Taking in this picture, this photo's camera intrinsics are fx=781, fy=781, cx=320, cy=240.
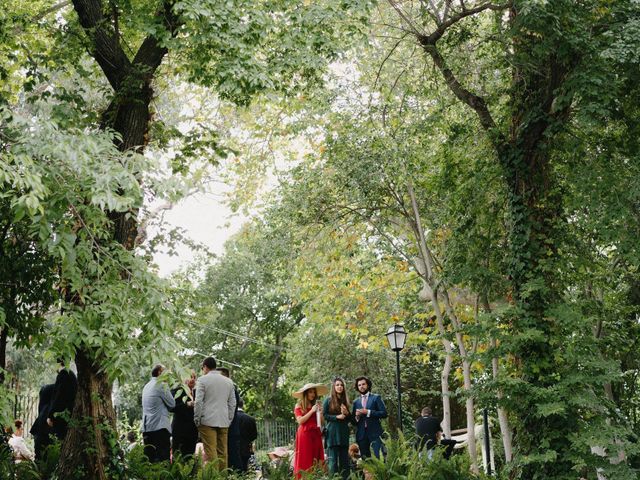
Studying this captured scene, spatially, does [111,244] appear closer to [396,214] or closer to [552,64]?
[552,64]

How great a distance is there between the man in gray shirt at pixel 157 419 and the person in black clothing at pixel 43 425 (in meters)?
1.46

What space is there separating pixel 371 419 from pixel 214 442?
257 centimetres

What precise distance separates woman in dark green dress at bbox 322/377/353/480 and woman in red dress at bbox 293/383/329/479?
261mm

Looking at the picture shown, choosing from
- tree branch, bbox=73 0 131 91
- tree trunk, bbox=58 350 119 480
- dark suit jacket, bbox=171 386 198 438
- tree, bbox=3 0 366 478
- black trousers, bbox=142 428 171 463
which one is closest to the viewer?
tree, bbox=3 0 366 478

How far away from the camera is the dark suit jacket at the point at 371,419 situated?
40.1ft

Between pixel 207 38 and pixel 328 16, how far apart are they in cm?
161

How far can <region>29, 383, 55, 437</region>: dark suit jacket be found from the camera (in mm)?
11750

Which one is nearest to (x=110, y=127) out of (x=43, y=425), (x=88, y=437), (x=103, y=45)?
(x=103, y=45)

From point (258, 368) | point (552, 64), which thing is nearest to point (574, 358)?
point (552, 64)

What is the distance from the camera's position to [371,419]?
40.7ft

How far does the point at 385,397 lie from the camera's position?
3055 centimetres

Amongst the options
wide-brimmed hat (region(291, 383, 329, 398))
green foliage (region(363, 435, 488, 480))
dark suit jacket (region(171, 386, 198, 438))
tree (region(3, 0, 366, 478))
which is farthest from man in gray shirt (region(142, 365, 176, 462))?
green foliage (region(363, 435, 488, 480))

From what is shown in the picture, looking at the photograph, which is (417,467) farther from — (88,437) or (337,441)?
(88,437)

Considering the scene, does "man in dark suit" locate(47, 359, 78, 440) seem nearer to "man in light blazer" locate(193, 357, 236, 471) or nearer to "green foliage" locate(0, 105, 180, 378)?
"man in light blazer" locate(193, 357, 236, 471)
